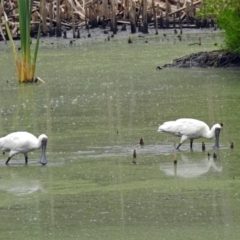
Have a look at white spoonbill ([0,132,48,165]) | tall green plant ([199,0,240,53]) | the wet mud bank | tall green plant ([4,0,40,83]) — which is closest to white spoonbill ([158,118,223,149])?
white spoonbill ([0,132,48,165])

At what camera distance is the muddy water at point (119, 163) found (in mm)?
6746

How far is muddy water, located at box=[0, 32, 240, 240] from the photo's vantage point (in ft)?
22.1

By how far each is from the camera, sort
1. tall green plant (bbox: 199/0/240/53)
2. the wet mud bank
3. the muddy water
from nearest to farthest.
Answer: the muddy water, tall green plant (bbox: 199/0/240/53), the wet mud bank

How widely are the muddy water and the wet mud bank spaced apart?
48cm

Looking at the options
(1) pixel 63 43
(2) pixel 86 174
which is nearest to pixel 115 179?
(2) pixel 86 174

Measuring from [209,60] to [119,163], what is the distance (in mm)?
8584

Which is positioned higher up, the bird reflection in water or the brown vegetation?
the bird reflection in water

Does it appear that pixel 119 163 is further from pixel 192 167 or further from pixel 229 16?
pixel 229 16

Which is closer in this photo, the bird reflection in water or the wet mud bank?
the bird reflection in water

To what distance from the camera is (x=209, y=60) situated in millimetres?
17234

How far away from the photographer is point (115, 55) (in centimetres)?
1992

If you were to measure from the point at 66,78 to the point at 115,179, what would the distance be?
8.27 m

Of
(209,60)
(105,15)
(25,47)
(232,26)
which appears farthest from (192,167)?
(105,15)

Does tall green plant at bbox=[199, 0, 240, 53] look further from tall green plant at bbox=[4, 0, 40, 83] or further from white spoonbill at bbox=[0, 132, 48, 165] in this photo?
white spoonbill at bbox=[0, 132, 48, 165]
